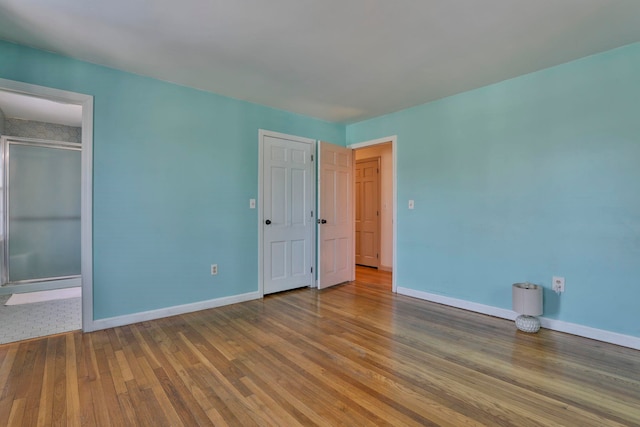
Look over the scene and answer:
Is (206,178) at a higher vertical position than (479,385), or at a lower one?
higher

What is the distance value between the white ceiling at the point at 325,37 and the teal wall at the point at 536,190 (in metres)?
0.31

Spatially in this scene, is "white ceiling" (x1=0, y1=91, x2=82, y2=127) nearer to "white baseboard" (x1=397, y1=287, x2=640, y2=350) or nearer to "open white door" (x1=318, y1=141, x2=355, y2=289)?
"open white door" (x1=318, y1=141, x2=355, y2=289)

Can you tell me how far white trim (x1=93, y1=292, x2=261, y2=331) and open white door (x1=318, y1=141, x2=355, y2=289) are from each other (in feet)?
3.72

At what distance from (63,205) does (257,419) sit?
16.2ft

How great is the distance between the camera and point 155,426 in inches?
62.7

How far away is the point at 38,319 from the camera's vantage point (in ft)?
10.3

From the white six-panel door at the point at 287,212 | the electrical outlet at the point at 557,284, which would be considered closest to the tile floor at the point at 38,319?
the white six-panel door at the point at 287,212

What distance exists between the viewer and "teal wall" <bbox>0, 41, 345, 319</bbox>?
2814 mm

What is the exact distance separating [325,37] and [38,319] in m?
3.89

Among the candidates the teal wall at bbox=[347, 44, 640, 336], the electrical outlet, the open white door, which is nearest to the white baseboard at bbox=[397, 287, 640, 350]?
the teal wall at bbox=[347, 44, 640, 336]

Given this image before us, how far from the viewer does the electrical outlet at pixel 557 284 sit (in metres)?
2.83

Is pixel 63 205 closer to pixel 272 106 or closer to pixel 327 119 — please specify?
pixel 272 106

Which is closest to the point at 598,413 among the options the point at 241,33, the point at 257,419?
the point at 257,419

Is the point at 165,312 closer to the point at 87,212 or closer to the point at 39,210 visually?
the point at 87,212
